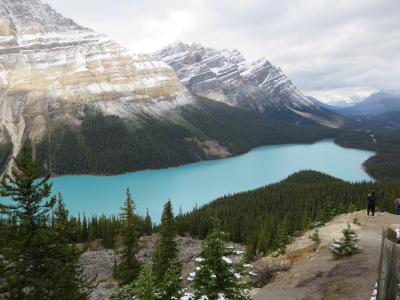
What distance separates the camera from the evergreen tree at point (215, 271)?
37.9ft

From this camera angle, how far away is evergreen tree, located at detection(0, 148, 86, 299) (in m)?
14.1

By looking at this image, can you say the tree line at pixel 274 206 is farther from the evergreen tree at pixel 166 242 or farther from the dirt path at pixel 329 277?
the dirt path at pixel 329 277

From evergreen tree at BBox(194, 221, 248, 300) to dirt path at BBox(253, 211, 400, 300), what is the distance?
7.02 metres

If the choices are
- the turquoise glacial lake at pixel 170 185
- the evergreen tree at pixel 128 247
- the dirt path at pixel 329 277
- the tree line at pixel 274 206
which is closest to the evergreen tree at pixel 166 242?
the evergreen tree at pixel 128 247

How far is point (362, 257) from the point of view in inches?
818

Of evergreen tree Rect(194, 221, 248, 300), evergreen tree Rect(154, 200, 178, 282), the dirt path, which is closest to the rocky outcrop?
evergreen tree Rect(154, 200, 178, 282)

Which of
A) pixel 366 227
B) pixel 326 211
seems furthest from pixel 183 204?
pixel 366 227

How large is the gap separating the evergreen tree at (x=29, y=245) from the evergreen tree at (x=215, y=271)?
6.61m

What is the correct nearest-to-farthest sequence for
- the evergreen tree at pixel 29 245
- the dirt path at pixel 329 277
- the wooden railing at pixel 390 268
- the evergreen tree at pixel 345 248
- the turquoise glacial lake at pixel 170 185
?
the wooden railing at pixel 390 268, the evergreen tree at pixel 29 245, the dirt path at pixel 329 277, the evergreen tree at pixel 345 248, the turquoise glacial lake at pixel 170 185

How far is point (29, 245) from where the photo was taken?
14281 mm

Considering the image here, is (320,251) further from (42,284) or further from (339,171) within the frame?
(339,171)

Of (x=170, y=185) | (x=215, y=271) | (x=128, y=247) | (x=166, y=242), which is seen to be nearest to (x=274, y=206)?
(x=166, y=242)

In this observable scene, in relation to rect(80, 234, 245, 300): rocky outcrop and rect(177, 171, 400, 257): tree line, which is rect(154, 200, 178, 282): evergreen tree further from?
rect(177, 171, 400, 257): tree line

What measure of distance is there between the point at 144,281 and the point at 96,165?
180570 mm
